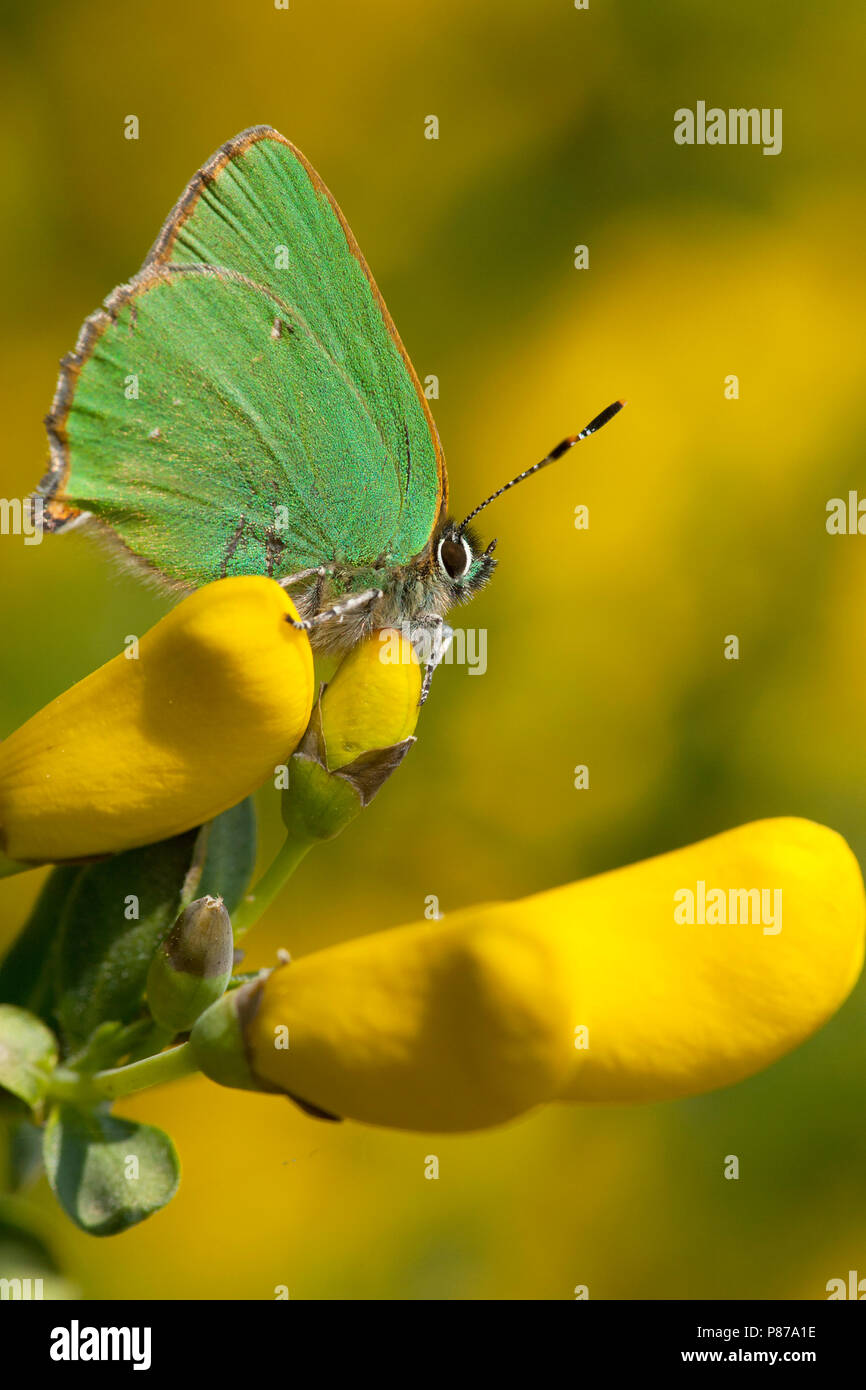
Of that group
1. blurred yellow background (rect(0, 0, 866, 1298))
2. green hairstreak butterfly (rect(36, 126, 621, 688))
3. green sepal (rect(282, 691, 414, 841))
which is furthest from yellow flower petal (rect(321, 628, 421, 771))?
blurred yellow background (rect(0, 0, 866, 1298))

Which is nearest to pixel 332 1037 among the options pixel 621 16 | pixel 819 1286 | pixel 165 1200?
pixel 165 1200

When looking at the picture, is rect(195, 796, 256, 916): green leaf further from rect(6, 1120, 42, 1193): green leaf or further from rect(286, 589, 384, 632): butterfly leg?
rect(6, 1120, 42, 1193): green leaf

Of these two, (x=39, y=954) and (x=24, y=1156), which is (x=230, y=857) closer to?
(x=39, y=954)

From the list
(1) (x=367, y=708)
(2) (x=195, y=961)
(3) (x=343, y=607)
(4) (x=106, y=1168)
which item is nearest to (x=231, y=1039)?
(2) (x=195, y=961)

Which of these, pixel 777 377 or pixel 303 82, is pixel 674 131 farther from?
pixel 303 82

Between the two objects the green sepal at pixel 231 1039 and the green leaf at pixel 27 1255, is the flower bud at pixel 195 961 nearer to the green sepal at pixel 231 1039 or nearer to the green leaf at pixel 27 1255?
the green sepal at pixel 231 1039

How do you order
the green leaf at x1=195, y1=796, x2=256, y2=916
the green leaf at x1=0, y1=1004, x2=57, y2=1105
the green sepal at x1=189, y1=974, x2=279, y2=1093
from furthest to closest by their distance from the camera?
the green leaf at x1=195, y1=796, x2=256, y2=916 < the green leaf at x1=0, y1=1004, x2=57, y2=1105 < the green sepal at x1=189, y1=974, x2=279, y2=1093
